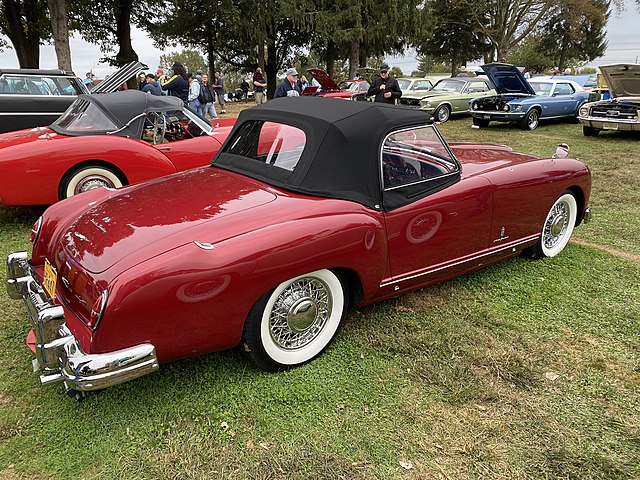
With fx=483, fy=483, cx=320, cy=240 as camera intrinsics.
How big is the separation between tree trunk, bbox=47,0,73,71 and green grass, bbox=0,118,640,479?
13.9 meters

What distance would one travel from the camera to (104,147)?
5.29 m

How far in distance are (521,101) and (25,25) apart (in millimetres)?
23314

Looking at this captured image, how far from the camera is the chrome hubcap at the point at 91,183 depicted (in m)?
5.28

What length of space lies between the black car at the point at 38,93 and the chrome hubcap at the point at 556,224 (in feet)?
21.4

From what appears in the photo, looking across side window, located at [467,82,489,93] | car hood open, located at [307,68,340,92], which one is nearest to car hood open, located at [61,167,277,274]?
car hood open, located at [307,68,340,92]

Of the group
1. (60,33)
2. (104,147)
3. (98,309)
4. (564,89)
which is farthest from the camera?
(60,33)

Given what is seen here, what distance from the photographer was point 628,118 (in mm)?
10883

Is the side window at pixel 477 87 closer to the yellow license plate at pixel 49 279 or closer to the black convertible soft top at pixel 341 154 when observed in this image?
the black convertible soft top at pixel 341 154

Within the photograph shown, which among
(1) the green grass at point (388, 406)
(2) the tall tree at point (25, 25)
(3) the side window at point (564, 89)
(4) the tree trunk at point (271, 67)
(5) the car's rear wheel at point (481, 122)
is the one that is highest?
(2) the tall tree at point (25, 25)

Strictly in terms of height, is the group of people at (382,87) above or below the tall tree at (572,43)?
below

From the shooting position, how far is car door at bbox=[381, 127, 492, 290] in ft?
10.2

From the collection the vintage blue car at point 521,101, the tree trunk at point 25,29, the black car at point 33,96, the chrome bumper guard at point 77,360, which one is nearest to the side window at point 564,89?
the vintage blue car at point 521,101

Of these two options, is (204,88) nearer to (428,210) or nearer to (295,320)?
(428,210)

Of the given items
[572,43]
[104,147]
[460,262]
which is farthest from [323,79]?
[572,43]
